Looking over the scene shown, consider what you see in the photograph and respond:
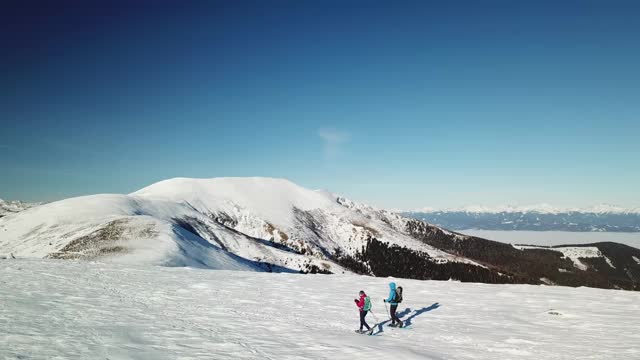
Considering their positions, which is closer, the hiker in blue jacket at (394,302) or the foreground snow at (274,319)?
the foreground snow at (274,319)

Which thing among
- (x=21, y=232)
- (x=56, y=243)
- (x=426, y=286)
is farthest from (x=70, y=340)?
(x=21, y=232)

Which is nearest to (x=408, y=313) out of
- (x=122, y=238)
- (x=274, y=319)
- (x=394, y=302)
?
(x=394, y=302)

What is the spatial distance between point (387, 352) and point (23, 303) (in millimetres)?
18401

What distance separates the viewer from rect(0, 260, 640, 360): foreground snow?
15.8 m

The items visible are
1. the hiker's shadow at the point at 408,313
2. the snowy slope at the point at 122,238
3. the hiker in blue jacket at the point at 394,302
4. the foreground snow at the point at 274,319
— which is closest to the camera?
the foreground snow at the point at 274,319

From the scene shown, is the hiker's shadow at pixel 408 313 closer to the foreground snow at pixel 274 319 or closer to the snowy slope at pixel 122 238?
the foreground snow at pixel 274 319

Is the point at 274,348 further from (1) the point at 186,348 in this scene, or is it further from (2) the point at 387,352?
(2) the point at 387,352

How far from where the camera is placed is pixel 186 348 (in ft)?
50.7

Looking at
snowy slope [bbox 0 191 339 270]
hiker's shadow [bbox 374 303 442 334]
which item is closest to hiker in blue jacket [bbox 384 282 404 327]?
hiker's shadow [bbox 374 303 442 334]

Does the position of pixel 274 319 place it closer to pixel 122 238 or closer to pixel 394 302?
pixel 394 302

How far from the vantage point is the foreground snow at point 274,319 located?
52.0 ft

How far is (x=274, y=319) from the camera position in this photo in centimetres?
2327

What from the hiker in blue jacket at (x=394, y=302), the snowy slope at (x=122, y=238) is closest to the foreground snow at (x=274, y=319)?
the hiker in blue jacket at (x=394, y=302)

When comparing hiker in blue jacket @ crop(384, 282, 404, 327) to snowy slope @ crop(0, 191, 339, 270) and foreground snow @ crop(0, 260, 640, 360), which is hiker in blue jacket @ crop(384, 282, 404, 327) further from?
snowy slope @ crop(0, 191, 339, 270)
